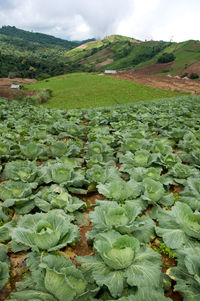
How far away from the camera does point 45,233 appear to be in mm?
2264

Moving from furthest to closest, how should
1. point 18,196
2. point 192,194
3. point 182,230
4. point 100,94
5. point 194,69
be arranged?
point 194,69, point 100,94, point 192,194, point 18,196, point 182,230

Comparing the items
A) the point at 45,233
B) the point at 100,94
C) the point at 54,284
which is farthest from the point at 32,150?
the point at 100,94

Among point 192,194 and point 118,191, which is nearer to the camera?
point 118,191

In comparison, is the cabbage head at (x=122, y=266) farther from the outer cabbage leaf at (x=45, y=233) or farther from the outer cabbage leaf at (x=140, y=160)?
the outer cabbage leaf at (x=140, y=160)

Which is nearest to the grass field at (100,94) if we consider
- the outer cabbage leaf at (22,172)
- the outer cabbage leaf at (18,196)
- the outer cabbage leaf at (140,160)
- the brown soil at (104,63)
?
the outer cabbage leaf at (140,160)

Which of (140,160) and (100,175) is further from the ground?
(140,160)

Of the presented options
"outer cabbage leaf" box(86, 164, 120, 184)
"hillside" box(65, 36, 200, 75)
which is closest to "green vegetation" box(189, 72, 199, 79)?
"hillside" box(65, 36, 200, 75)

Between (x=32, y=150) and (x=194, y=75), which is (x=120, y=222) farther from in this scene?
(x=194, y=75)

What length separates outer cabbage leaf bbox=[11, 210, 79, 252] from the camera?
230 centimetres

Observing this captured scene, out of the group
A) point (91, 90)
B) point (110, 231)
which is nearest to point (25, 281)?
point (110, 231)

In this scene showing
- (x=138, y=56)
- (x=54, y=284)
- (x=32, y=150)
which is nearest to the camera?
(x=54, y=284)

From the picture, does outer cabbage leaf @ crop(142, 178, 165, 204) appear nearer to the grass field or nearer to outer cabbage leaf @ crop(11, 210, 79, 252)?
outer cabbage leaf @ crop(11, 210, 79, 252)

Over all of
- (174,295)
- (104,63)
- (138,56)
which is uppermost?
(138,56)

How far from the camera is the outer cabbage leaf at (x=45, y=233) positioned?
2.30 m
